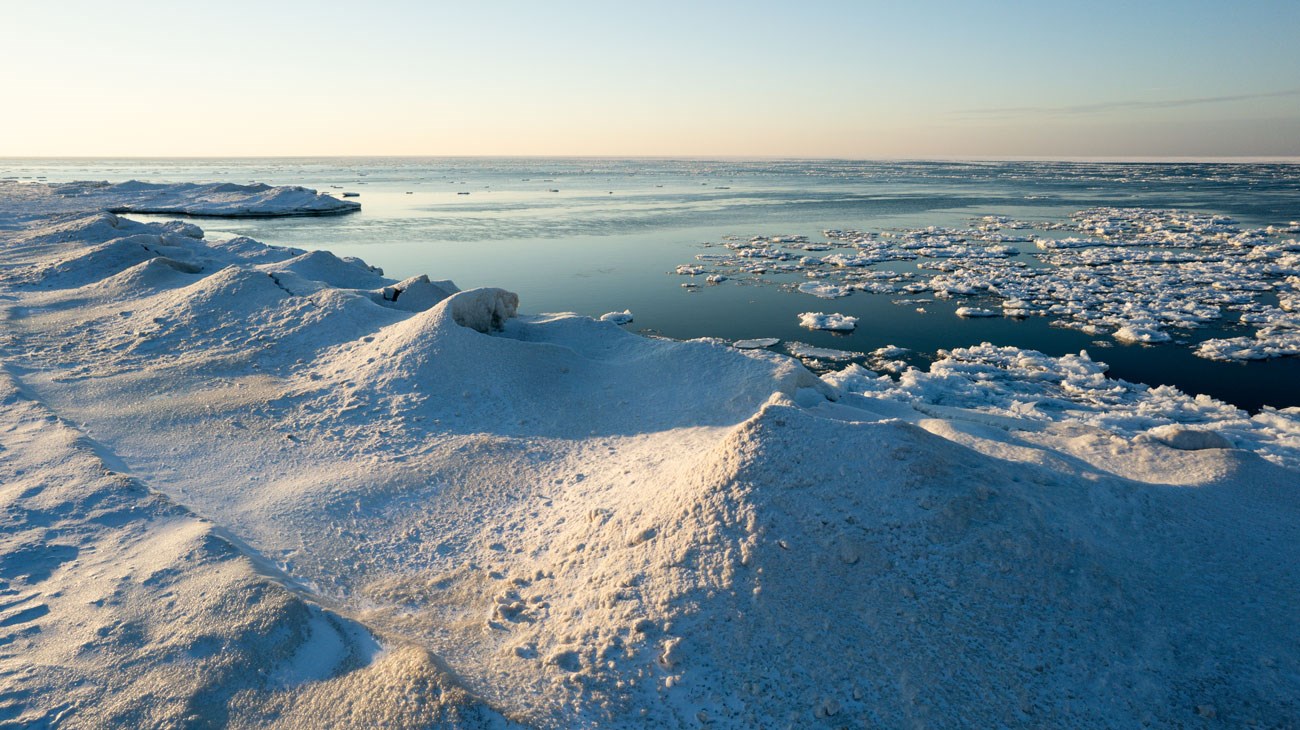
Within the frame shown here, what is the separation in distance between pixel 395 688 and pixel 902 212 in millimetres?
41473

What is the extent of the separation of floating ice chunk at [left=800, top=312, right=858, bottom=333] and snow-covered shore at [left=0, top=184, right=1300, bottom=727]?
5.89 metres

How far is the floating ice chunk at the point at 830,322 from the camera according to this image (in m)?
15.0

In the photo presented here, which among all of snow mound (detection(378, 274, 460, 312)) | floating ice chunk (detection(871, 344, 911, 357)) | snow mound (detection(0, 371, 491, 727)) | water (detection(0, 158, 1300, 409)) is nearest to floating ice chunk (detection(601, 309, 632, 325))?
water (detection(0, 158, 1300, 409))

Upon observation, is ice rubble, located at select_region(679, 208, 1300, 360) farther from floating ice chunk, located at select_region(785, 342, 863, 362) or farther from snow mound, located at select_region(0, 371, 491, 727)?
snow mound, located at select_region(0, 371, 491, 727)

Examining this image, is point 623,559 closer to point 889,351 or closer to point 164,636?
point 164,636

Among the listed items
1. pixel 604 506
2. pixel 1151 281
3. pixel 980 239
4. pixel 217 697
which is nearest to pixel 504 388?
pixel 604 506

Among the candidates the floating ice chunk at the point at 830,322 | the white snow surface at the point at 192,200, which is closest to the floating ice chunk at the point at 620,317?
the floating ice chunk at the point at 830,322

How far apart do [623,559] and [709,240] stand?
988 inches

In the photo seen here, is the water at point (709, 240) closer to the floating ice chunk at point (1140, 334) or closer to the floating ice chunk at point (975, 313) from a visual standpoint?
the floating ice chunk at point (975, 313)

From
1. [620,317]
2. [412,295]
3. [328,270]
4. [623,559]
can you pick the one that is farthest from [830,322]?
[328,270]

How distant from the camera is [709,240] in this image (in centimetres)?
2900

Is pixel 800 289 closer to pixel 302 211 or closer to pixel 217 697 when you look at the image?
pixel 217 697

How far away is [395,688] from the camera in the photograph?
3.96 metres

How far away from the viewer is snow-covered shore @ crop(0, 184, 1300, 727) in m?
4.05
